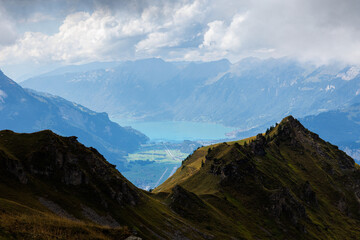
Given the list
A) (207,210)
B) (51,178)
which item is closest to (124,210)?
(51,178)

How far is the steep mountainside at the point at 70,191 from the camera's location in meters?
84.0

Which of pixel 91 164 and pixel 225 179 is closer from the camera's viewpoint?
pixel 91 164

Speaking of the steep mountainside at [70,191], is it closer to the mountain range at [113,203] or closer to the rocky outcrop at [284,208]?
the mountain range at [113,203]

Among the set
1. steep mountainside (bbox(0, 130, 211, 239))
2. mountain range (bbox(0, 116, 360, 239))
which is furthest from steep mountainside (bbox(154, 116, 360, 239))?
steep mountainside (bbox(0, 130, 211, 239))

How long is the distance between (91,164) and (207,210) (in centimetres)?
5570

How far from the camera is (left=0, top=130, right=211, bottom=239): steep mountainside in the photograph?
276ft

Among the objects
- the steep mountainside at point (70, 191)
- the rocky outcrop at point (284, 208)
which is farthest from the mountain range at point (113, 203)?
the rocky outcrop at point (284, 208)

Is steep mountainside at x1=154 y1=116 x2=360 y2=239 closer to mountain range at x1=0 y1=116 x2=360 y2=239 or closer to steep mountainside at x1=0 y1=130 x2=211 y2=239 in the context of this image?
mountain range at x1=0 y1=116 x2=360 y2=239

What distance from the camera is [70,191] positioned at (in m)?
95.9

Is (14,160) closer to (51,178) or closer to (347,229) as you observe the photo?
(51,178)

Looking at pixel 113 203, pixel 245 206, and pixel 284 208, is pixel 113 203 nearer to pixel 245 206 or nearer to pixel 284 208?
pixel 245 206

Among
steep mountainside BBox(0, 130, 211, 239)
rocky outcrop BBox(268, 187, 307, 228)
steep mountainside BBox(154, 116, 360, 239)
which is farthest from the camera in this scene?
rocky outcrop BBox(268, 187, 307, 228)

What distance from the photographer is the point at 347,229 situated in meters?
190

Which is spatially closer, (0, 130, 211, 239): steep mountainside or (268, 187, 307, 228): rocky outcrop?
(0, 130, 211, 239): steep mountainside
